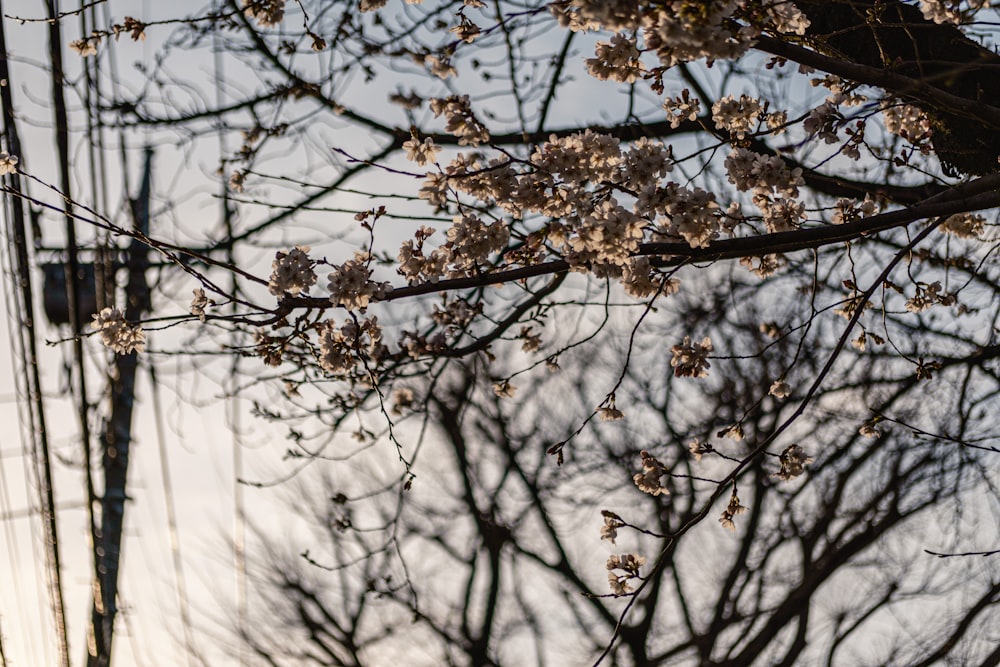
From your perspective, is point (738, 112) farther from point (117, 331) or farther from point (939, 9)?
point (117, 331)

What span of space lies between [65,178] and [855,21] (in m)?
3.30

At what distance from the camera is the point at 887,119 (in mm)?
3586

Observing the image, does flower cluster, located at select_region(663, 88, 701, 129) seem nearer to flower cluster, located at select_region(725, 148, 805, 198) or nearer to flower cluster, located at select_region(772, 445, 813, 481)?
flower cluster, located at select_region(725, 148, 805, 198)

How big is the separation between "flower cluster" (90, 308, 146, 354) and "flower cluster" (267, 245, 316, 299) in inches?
25.0

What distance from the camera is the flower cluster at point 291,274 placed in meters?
2.59

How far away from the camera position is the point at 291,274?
2.61m

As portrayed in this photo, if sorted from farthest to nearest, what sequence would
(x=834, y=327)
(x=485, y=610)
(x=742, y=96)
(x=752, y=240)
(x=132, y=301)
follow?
1. (x=485, y=610)
2. (x=834, y=327)
3. (x=132, y=301)
4. (x=742, y=96)
5. (x=752, y=240)

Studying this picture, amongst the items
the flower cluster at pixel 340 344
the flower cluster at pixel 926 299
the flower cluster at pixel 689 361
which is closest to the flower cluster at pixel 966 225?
the flower cluster at pixel 926 299

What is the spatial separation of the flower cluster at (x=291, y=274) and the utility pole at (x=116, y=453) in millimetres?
1108

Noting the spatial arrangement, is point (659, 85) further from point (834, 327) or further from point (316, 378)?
point (834, 327)

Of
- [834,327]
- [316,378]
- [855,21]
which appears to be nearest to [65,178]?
[316,378]

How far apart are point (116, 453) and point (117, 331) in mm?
1752

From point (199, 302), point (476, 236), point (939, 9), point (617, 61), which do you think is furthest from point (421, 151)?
point (939, 9)

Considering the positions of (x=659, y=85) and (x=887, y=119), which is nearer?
(x=659, y=85)
